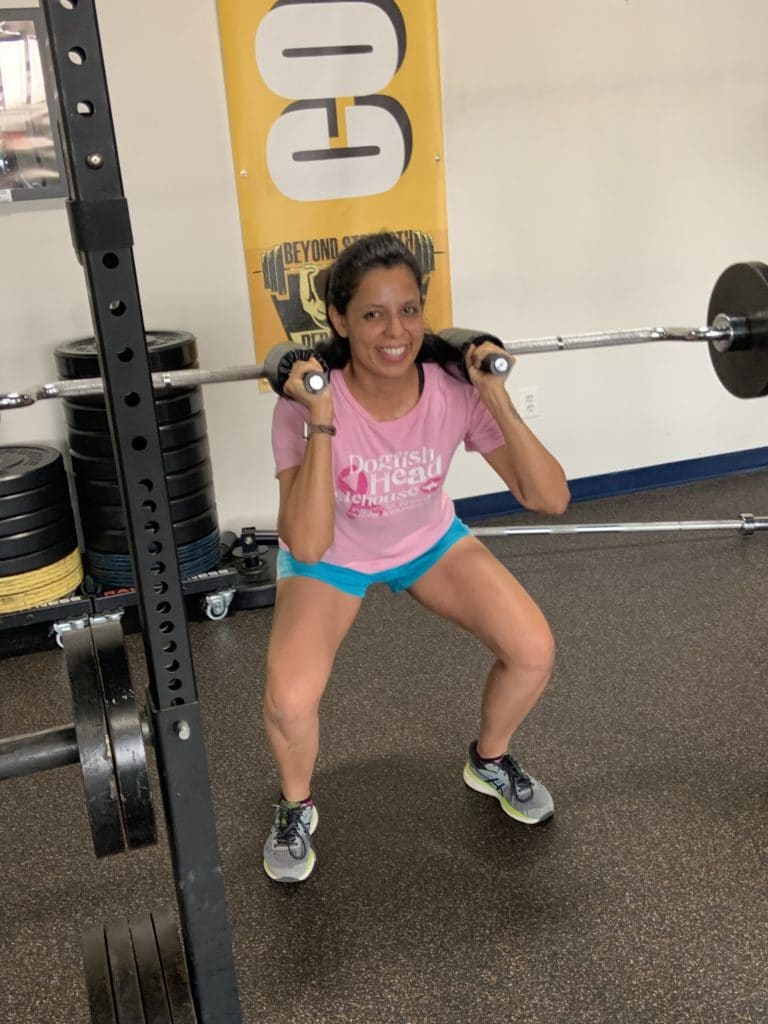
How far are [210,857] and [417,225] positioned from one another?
271 centimetres

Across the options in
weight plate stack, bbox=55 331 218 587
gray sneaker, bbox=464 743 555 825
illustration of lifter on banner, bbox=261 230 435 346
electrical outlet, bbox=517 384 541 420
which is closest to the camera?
gray sneaker, bbox=464 743 555 825

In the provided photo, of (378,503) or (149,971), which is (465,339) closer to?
(378,503)

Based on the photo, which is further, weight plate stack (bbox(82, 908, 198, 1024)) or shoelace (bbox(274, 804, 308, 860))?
shoelace (bbox(274, 804, 308, 860))

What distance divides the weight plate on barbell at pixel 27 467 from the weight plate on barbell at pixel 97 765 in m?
1.83

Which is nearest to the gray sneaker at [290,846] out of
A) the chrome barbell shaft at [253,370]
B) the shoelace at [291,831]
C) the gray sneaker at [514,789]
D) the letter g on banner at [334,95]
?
the shoelace at [291,831]

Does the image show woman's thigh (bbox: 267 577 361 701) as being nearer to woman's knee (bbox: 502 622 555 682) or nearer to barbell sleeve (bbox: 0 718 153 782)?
woman's knee (bbox: 502 622 555 682)

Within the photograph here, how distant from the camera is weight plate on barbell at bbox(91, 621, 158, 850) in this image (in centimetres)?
92

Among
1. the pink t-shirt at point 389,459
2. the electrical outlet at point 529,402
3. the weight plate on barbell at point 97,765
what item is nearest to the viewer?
the weight plate on barbell at point 97,765

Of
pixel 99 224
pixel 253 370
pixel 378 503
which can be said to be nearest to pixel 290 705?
pixel 378 503

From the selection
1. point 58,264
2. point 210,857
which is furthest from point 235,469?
point 210,857

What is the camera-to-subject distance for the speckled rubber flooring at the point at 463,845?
1589mm

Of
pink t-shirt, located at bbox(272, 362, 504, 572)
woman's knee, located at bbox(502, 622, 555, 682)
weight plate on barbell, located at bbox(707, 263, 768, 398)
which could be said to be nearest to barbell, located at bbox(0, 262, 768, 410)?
weight plate on barbell, located at bbox(707, 263, 768, 398)

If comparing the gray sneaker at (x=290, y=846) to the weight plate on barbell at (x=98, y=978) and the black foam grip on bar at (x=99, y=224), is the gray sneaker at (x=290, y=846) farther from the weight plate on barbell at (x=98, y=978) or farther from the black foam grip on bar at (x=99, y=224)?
the black foam grip on bar at (x=99, y=224)

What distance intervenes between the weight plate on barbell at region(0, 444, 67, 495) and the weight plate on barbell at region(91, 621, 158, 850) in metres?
1.83
